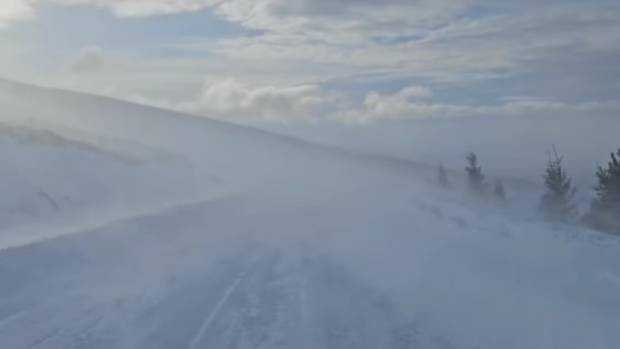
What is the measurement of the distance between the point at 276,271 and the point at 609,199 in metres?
30.0

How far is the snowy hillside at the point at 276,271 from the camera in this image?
1125cm

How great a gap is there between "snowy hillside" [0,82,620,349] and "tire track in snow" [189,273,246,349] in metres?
0.05

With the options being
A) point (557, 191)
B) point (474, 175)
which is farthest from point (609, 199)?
point (474, 175)

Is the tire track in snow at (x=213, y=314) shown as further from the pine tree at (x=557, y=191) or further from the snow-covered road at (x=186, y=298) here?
the pine tree at (x=557, y=191)

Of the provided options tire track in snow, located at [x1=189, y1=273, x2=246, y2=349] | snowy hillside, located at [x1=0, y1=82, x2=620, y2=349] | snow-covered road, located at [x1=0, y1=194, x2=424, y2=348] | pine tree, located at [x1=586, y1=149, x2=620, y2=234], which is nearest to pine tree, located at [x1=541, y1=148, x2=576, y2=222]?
pine tree, located at [x1=586, y1=149, x2=620, y2=234]

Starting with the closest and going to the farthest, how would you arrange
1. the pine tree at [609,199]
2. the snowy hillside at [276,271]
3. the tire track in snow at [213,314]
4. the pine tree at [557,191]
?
the tire track in snow at [213,314]
the snowy hillside at [276,271]
the pine tree at [609,199]
the pine tree at [557,191]

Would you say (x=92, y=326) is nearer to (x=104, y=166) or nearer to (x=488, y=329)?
(x=488, y=329)

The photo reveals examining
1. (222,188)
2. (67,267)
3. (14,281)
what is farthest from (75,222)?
(222,188)

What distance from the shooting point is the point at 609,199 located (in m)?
40.8

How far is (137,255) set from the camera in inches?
734

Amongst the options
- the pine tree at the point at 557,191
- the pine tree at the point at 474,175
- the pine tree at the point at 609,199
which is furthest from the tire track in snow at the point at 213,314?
the pine tree at the point at 474,175

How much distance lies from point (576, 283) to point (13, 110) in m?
46.0

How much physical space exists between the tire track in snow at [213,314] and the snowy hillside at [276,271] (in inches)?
2.1

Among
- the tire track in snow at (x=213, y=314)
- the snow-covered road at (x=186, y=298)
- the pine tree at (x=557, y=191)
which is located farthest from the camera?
the pine tree at (x=557, y=191)
